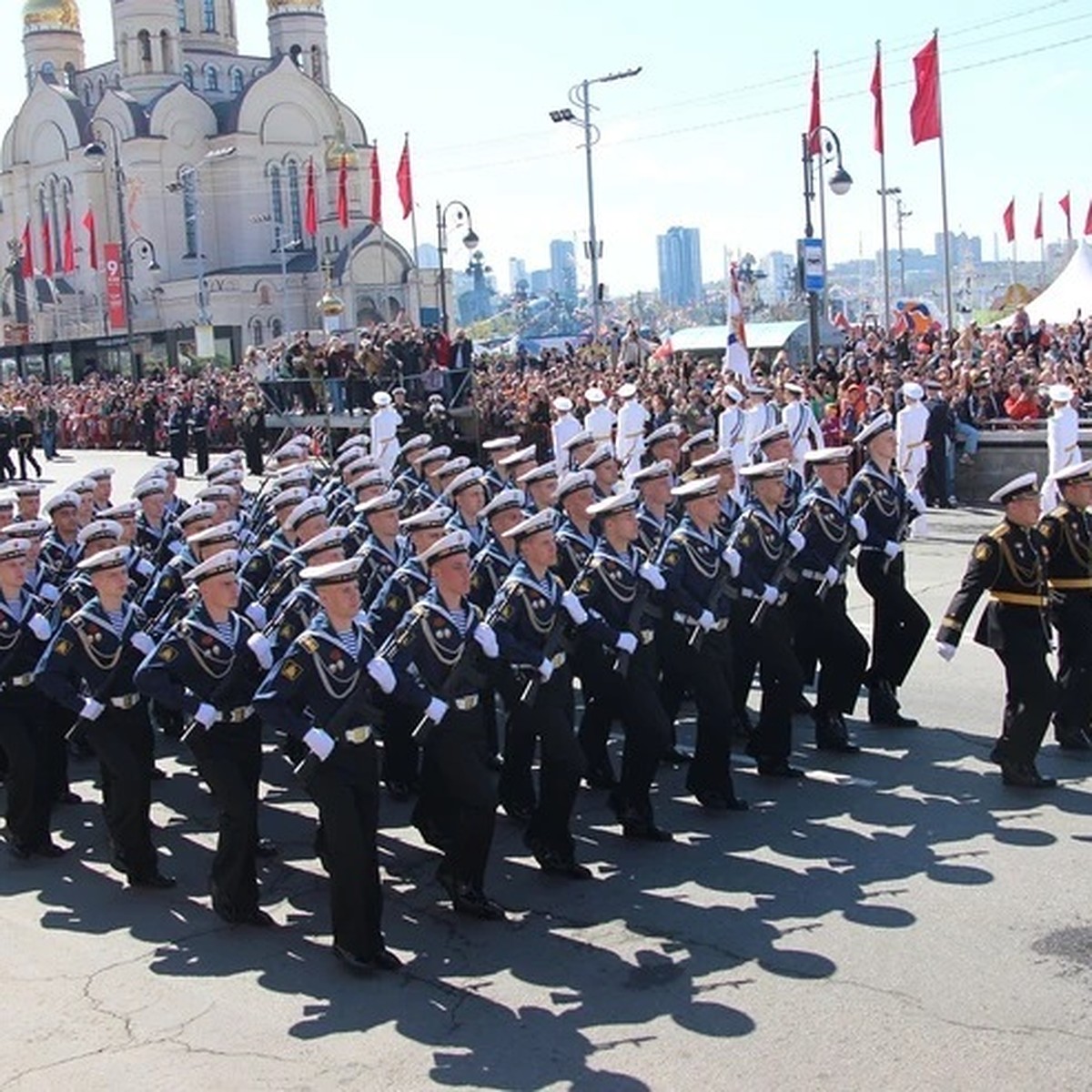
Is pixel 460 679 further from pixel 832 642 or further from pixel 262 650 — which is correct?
pixel 832 642

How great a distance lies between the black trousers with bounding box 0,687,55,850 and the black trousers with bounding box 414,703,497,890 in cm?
257

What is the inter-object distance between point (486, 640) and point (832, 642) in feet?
11.0

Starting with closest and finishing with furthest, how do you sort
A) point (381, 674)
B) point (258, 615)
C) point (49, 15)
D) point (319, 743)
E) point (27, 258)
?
point (319, 743), point (381, 674), point (258, 615), point (27, 258), point (49, 15)

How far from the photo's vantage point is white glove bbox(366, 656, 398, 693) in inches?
271

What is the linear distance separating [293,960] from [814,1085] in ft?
8.47

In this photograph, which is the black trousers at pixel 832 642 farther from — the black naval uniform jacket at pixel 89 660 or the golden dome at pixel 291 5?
the golden dome at pixel 291 5

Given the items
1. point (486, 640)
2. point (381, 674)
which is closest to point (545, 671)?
point (486, 640)

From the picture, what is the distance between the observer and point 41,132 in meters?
76.3

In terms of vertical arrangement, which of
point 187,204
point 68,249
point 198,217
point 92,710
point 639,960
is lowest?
point 639,960

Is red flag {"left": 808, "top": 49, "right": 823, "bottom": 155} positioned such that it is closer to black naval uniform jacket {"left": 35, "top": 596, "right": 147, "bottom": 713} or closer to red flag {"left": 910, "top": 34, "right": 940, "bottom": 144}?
red flag {"left": 910, "top": 34, "right": 940, "bottom": 144}

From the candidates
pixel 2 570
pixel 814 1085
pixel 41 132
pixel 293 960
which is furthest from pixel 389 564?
pixel 41 132

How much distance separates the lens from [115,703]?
8070mm

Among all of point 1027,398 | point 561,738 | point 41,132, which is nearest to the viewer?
point 561,738

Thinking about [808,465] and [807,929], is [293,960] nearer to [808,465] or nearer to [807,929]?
[807,929]
